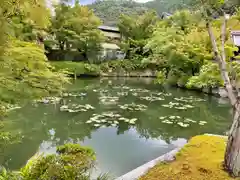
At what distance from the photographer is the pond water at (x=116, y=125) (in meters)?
4.84

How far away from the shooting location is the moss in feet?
9.33

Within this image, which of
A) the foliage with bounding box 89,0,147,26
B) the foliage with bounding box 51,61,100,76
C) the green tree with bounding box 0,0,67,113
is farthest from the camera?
the foliage with bounding box 89,0,147,26

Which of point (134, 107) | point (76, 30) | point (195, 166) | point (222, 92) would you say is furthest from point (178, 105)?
point (76, 30)

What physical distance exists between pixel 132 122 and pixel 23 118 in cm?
295

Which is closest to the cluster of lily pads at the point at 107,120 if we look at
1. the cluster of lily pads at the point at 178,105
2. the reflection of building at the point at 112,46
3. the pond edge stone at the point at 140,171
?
the cluster of lily pads at the point at 178,105

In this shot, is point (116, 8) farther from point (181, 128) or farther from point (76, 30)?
point (181, 128)

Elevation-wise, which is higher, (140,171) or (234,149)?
(234,149)

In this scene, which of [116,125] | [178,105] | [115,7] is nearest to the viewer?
[116,125]

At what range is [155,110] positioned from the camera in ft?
28.0

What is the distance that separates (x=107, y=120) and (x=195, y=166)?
13.9 ft

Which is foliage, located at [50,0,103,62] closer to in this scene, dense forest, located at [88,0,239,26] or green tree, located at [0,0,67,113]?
dense forest, located at [88,0,239,26]

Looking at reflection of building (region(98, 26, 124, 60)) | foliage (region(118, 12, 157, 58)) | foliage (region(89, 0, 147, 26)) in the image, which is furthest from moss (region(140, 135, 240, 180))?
foliage (region(89, 0, 147, 26))

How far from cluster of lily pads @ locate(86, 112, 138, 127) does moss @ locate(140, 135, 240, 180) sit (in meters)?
3.28

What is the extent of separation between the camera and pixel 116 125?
22.2 feet
